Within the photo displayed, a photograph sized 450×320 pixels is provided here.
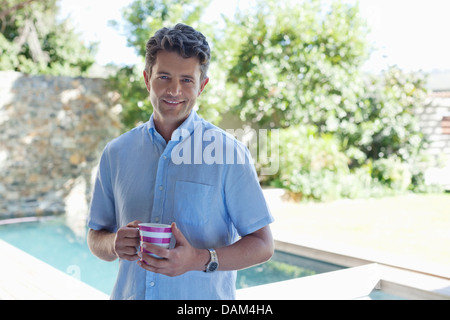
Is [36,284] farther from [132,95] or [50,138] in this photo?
[132,95]

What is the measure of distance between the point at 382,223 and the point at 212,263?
6.50 meters

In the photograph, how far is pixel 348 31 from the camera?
1016cm

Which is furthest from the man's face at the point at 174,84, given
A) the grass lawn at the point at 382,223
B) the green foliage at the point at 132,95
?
the green foliage at the point at 132,95

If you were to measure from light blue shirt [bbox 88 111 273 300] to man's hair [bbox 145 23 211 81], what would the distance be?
0.18 meters

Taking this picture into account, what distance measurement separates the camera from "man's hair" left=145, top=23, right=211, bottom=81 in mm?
1209

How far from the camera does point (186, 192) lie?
119 cm

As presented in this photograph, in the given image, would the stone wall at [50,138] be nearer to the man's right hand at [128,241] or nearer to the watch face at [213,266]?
the man's right hand at [128,241]

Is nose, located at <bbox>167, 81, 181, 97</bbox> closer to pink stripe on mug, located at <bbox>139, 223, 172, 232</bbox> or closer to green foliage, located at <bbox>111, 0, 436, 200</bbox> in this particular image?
pink stripe on mug, located at <bbox>139, 223, 172, 232</bbox>

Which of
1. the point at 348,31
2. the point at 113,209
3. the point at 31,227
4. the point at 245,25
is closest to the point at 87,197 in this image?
the point at 31,227

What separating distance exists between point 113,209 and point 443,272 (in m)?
3.75

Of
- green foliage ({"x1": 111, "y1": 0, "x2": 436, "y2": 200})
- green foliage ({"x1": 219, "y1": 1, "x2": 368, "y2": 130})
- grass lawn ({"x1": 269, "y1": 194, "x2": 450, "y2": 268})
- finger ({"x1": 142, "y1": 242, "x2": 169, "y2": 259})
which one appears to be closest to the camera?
finger ({"x1": 142, "y1": 242, "x2": 169, "y2": 259})

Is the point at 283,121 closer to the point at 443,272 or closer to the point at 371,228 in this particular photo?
the point at 371,228

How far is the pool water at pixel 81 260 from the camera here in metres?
5.14

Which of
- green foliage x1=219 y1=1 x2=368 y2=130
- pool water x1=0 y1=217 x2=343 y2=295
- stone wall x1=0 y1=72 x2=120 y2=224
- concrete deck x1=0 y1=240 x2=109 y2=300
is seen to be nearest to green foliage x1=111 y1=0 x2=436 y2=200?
green foliage x1=219 y1=1 x2=368 y2=130
